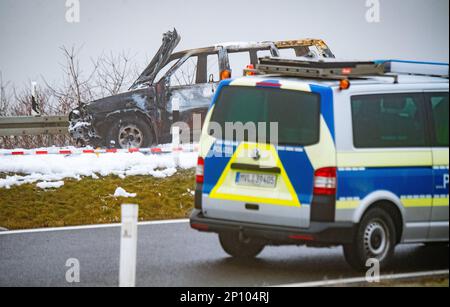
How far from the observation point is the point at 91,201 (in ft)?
54.0

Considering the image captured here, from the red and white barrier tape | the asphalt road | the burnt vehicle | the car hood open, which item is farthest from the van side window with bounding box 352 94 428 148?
the car hood open

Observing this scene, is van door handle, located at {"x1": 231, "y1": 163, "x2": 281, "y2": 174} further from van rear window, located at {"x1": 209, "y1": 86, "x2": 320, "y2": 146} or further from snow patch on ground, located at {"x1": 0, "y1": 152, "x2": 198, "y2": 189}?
snow patch on ground, located at {"x1": 0, "y1": 152, "x2": 198, "y2": 189}

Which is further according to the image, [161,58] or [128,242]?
[161,58]

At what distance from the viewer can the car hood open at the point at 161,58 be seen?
72.2 ft

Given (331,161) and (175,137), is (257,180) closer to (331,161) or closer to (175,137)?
(331,161)

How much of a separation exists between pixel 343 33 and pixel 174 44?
247 inches

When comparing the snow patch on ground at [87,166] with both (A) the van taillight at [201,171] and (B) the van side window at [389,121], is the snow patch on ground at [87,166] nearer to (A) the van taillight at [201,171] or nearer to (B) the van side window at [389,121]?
(A) the van taillight at [201,171]

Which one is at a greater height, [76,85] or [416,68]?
[76,85]

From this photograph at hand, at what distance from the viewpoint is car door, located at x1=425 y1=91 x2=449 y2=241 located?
10953mm

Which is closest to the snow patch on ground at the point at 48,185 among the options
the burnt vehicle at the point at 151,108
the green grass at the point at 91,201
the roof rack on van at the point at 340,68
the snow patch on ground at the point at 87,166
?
the green grass at the point at 91,201

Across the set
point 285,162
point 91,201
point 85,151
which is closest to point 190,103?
point 85,151

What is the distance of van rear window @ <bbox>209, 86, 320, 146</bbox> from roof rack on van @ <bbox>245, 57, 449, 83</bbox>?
1.48ft

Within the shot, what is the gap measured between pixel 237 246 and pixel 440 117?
8.22 ft

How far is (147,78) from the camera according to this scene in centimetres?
2195
